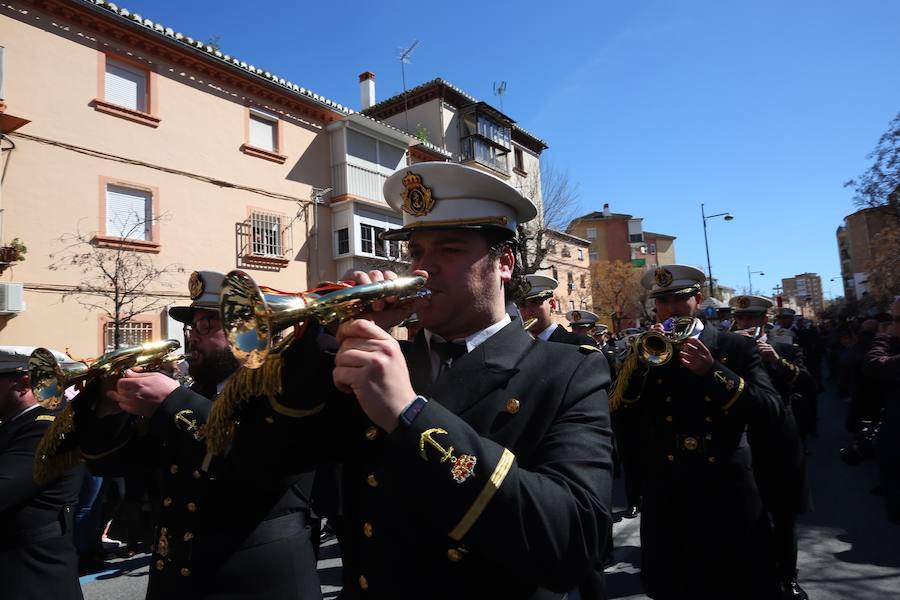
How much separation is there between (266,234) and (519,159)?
20.1m

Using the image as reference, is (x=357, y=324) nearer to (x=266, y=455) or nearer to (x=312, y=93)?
(x=266, y=455)

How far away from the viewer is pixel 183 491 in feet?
8.89

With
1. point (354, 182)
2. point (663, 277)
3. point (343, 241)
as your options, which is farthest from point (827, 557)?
point (354, 182)

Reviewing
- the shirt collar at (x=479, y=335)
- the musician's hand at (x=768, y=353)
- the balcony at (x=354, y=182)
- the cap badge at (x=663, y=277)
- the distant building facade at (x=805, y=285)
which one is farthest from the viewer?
the distant building facade at (x=805, y=285)

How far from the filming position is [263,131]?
63.1 ft

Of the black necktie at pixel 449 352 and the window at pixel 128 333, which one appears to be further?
the window at pixel 128 333

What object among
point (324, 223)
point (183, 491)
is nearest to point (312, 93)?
point (324, 223)

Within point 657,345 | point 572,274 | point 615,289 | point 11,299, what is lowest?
point 657,345

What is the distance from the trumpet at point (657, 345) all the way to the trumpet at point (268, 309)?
2575 millimetres

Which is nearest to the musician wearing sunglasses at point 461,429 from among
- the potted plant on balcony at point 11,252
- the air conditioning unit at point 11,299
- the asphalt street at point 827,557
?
the asphalt street at point 827,557

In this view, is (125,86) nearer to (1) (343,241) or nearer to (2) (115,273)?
(2) (115,273)

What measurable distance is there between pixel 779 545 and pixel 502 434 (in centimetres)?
337

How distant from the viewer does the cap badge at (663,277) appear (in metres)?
4.65

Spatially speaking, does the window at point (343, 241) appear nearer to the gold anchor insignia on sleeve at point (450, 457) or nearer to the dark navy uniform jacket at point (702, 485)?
the dark navy uniform jacket at point (702, 485)
